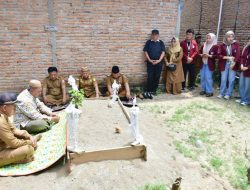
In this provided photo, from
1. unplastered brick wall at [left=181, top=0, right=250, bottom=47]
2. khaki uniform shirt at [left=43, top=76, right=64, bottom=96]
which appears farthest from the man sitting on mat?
unplastered brick wall at [left=181, top=0, right=250, bottom=47]

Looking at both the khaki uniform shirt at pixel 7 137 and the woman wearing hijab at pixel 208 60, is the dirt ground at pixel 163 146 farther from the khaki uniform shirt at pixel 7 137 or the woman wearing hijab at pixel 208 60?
the woman wearing hijab at pixel 208 60

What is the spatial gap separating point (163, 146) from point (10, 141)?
2.67 metres

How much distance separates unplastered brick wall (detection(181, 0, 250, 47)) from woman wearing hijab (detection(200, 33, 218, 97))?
2.87 metres

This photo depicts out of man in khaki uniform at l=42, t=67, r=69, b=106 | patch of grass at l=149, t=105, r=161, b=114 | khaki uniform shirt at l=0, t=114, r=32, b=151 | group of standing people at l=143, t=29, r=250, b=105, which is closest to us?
khaki uniform shirt at l=0, t=114, r=32, b=151

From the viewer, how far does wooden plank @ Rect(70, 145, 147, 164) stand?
4.04 metres

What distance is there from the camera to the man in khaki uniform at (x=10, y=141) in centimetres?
373

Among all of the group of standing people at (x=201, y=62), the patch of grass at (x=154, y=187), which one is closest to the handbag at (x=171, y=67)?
the group of standing people at (x=201, y=62)

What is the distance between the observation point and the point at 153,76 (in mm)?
8359

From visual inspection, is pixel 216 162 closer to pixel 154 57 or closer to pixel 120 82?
pixel 120 82

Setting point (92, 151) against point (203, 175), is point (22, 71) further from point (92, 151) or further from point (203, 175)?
point (203, 175)

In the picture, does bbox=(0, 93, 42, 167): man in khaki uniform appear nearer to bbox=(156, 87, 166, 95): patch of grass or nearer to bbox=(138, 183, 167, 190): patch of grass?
bbox=(138, 183, 167, 190): patch of grass

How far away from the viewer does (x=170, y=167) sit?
4.39m

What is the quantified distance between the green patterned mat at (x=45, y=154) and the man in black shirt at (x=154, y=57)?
373 centimetres

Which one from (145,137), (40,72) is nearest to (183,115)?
(145,137)
